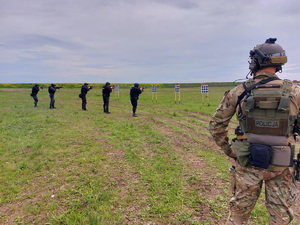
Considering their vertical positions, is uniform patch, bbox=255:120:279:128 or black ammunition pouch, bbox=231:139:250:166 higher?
uniform patch, bbox=255:120:279:128

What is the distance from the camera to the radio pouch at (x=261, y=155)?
2.26 metres

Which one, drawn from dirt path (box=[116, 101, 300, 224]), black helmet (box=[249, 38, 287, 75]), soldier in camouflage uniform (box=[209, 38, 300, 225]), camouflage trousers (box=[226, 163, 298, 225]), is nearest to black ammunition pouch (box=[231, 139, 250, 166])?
soldier in camouflage uniform (box=[209, 38, 300, 225])

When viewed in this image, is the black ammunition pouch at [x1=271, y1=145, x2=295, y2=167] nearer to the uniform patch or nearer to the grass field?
the uniform patch

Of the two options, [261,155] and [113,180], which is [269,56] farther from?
[113,180]

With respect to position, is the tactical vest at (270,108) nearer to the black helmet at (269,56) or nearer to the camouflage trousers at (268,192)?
the black helmet at (269,56)

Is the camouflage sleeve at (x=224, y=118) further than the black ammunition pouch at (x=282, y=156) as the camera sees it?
Yes

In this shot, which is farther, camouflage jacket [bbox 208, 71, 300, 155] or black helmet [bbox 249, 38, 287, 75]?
black helmet [bbox 249, 38, 287, 75]

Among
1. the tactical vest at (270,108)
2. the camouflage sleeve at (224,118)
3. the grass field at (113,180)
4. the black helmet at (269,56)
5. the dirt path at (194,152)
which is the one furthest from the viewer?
the dirt path at (194,152)

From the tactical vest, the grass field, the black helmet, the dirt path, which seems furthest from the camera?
the dirt path

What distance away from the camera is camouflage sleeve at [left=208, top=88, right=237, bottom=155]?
2.64 metres

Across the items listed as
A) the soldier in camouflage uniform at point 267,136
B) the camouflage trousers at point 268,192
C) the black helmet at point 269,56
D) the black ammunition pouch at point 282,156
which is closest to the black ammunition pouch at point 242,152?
the soldier in camouflage uniform at point 267,136

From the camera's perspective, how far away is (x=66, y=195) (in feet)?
14.0

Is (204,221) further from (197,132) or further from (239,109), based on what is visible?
(197,132)

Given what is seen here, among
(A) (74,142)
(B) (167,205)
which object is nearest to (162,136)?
(A) (74,142)
